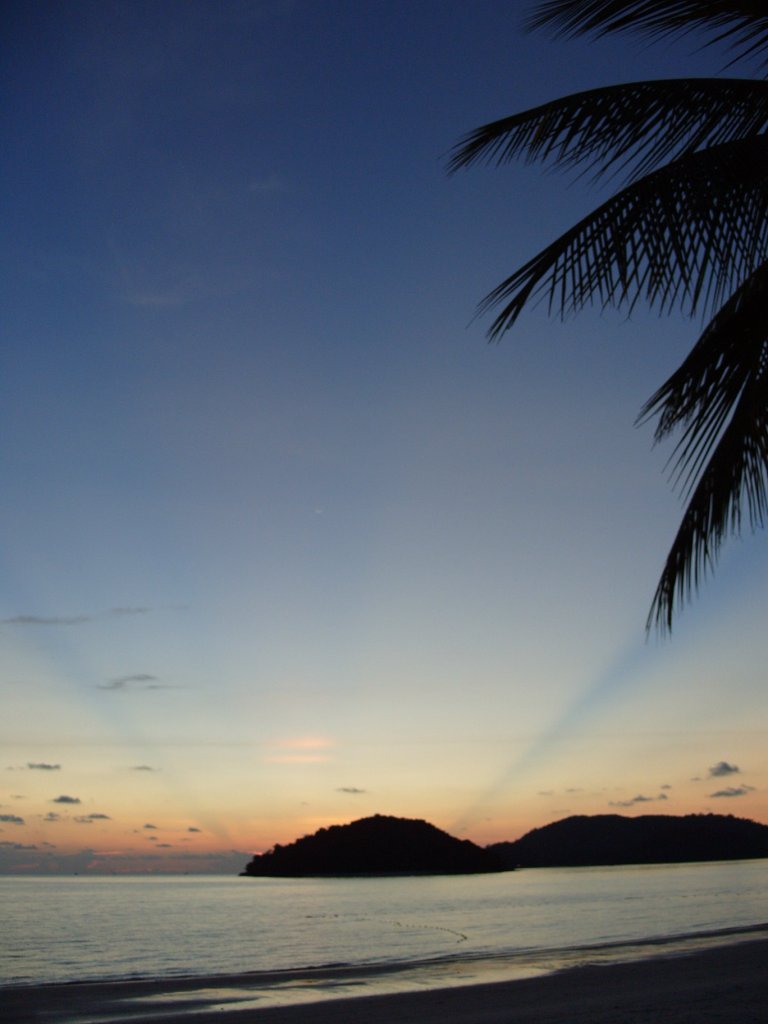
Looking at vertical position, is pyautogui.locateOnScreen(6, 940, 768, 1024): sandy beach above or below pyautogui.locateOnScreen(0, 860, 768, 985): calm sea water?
below

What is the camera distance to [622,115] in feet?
13.8

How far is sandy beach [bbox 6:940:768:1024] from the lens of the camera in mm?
10156

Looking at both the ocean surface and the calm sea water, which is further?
the calm sea water

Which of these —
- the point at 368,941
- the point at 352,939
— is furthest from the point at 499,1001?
the point at 352,939

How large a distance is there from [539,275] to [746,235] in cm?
100

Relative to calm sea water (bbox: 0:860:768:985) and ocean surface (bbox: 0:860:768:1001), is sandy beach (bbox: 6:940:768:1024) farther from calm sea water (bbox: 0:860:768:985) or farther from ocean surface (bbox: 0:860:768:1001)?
calm sea water (bbox: 0:860:768:985)

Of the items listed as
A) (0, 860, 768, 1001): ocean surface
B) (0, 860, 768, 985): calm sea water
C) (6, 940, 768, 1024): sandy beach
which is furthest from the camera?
(0, 860, 768, 985): calm sea water

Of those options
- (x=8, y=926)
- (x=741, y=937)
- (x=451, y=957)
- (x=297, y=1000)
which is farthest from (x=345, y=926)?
(x=297, y=1000)

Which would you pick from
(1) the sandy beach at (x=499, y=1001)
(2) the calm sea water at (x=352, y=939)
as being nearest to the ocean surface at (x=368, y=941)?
(2) the calm sea water at (x=352, y=939)

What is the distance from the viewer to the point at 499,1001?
497 inches

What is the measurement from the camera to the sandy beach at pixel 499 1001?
33.3ft

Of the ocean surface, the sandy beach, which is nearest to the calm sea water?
the ocean surface

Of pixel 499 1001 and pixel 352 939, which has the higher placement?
pixel 352 939

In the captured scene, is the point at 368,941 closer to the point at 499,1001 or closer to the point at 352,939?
the point at 352,939
